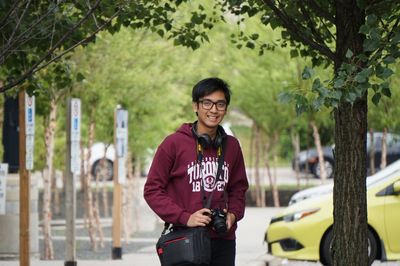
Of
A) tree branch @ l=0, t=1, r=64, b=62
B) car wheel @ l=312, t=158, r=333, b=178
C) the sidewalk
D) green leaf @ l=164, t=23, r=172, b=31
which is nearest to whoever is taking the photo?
tree branch @ l=0, t=1, r=64, b=62

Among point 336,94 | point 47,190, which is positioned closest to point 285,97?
point 336,94

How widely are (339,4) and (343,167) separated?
1.08 m

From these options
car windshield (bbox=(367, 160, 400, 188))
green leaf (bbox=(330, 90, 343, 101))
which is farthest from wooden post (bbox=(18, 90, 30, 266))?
green leaf (bbox=(330, 90, 343, 101))

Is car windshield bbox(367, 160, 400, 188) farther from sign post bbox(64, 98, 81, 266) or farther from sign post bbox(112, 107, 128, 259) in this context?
sign post bbox(112, 107, 128, 259)

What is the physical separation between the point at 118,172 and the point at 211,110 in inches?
413

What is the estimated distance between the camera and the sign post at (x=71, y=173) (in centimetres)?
1422

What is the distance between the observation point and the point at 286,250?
14344mm

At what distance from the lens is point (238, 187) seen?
22.3ft

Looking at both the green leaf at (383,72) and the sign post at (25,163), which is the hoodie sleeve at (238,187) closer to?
the green leaf at (383,72)

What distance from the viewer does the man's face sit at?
667cm

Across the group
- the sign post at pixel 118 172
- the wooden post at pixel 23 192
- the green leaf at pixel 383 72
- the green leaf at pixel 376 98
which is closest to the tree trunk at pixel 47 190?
the sign post at pixel 118 172

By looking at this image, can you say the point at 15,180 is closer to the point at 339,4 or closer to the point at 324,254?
the point at 324,254

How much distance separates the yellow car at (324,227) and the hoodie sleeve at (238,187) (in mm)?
7175

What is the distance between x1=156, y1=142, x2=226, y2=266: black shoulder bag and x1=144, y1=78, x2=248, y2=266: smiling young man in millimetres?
33
